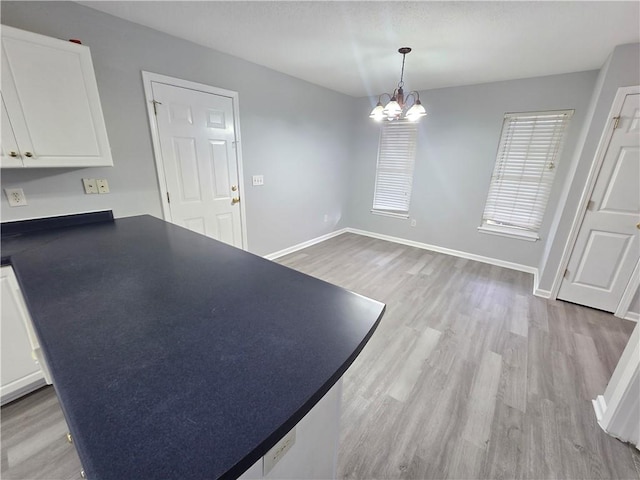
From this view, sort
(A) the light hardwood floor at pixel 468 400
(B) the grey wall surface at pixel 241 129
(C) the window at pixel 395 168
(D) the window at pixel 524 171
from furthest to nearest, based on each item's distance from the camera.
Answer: (C) the window at pixel 395 168
(D) the window at pixel 524 171
(B) the grey wall surface at pixel 241 129
(A) the light hardwood floor at pixel 468 400

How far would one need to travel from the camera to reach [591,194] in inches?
97.5

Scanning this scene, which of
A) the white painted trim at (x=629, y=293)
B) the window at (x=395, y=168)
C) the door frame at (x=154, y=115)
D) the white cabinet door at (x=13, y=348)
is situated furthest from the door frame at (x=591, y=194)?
the white cabinet door at (x=13, y=348)

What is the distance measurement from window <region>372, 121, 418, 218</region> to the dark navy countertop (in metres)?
3.62

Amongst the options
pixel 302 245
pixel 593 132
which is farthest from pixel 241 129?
pixel 593 132

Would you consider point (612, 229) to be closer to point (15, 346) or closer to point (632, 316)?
point (632, 316)

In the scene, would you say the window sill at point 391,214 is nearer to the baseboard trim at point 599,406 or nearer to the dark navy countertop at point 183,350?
the baseboard trim at point 599,406

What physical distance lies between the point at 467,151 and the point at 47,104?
4236mm

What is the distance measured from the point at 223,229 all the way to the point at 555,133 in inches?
160

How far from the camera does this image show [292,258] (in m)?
3.82

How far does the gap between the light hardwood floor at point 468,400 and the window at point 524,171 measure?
1.10 m

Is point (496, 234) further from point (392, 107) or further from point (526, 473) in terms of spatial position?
point (526, 473)

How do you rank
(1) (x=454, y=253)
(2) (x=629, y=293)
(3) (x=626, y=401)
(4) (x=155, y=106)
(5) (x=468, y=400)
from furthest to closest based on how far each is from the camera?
(1) (x=454, y=253) < (2) (x=629, y=293) < (4) (x=155, y=106) < (5) (x=468, y=400) < (3) (x=626, y=401)

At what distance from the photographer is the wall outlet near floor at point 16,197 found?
1.68 metres

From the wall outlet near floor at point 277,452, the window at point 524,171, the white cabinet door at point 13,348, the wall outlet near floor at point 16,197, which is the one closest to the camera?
the wall outlet near floor at point 277,452
